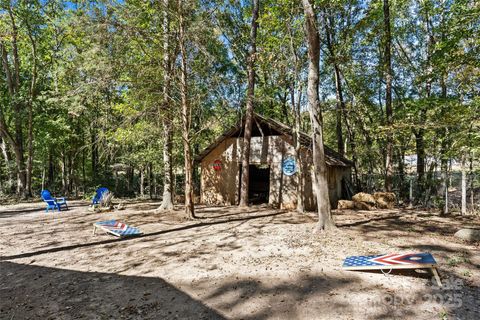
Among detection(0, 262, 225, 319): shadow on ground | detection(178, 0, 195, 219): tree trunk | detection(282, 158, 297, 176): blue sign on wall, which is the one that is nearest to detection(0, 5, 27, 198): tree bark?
detection(178, 0, 195, 219): tree trunk

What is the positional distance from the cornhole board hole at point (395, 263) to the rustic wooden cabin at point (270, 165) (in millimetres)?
6909

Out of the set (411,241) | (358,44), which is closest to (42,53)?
(358,44)

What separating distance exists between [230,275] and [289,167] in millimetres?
8328

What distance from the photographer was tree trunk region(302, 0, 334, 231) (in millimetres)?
7539

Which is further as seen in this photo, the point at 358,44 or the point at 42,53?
the point at 42,53

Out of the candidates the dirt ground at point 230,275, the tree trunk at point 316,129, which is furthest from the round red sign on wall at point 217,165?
the tree trunk at point 316,129

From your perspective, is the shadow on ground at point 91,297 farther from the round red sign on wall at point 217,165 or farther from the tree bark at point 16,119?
the tree bark at point 16,119

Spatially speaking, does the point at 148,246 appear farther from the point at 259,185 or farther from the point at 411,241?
the point at 259,185

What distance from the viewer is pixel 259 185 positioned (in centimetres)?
1747

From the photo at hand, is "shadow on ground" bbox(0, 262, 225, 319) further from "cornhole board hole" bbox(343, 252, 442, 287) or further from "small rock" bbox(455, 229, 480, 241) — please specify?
"small rock" bbox(455, 229, 480, 241)

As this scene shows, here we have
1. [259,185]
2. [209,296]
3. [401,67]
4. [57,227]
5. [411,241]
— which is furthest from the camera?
[401,67]

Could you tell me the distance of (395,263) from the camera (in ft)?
14.5

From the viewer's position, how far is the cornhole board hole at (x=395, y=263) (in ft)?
14.0

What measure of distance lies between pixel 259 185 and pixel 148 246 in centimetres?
1135
